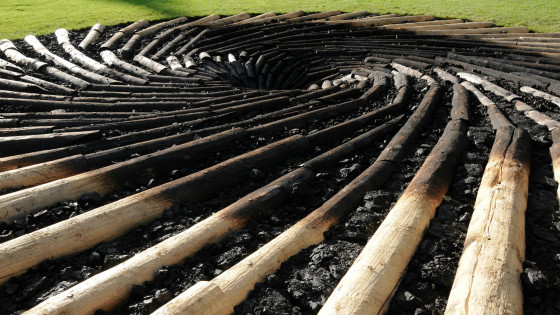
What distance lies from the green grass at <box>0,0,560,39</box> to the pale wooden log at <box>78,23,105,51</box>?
2.74 ft

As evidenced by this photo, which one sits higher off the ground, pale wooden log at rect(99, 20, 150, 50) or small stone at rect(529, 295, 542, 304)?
pale wooden log at rect(99, 20, 150, 50)

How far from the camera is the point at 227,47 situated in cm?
933

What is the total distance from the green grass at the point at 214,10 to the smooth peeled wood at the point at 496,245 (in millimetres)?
8595

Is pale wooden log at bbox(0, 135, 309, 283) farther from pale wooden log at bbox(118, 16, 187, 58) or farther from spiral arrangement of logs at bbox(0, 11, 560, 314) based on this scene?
pale wooden log at bbox(118, 16, 187, 58)

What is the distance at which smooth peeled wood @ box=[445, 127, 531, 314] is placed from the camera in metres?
1.82

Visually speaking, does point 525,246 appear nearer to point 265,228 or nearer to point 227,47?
point 265,228

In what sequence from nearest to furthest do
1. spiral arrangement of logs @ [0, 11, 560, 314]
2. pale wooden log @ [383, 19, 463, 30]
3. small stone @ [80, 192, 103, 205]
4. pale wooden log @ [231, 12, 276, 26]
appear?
spiral arrangement of logs @ [0, 11, 560, 314], small stone @ [80, 192, 103, 205], pale wooden log @ [383, 19, 463, 30], pale wooden log @ [231, 12, 276, 26]

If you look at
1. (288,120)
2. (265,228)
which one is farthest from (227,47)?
(265,228)

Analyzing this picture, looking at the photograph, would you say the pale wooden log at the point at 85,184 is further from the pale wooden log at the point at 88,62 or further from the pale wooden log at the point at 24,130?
the pale wooden log at the point at 88,62

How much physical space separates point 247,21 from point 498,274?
10045mm

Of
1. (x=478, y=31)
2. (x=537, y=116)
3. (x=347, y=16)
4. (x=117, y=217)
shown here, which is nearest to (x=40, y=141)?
(x=117, y=217)

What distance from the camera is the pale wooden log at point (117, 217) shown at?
2.23 metres

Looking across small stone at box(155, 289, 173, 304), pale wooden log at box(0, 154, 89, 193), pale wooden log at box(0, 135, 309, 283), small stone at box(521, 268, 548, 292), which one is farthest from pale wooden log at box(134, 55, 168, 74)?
small stone at box(521, 268, 548, 292)

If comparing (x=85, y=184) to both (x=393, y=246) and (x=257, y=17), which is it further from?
(x=257, y=17)
